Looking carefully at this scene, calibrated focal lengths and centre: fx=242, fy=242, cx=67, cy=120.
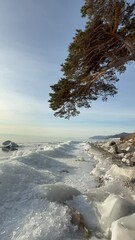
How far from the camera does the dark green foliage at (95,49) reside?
13.3 meters

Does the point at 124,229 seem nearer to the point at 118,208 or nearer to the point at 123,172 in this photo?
the point at 118,208

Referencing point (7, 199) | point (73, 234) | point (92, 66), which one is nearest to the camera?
point (73, 234)

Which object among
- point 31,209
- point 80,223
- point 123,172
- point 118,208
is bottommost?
point 80,223

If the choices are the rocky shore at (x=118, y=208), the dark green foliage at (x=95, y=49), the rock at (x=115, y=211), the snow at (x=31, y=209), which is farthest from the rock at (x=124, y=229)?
the dark green foliage at (x=95, y=49)

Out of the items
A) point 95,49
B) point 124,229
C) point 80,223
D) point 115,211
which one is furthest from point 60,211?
point 95,49

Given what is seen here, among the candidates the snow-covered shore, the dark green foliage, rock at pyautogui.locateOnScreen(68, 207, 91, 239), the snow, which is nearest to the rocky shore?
the snow-covered shore

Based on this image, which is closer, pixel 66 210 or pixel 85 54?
pixel 66 210

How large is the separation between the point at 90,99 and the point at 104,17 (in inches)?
205

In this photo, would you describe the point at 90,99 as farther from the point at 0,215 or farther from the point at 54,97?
the point at 0,215

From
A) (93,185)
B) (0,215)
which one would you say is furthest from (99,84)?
(0,215)

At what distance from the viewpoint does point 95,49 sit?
45.1 ft

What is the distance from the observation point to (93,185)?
9492 mm

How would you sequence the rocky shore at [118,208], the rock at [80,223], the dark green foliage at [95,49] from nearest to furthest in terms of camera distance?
the rocky shore at [118,208], the rock at [80,223], the dark green foliage at [95,49]

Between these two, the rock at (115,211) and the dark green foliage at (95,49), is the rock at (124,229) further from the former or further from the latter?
the dark green foliage at (95,49)
